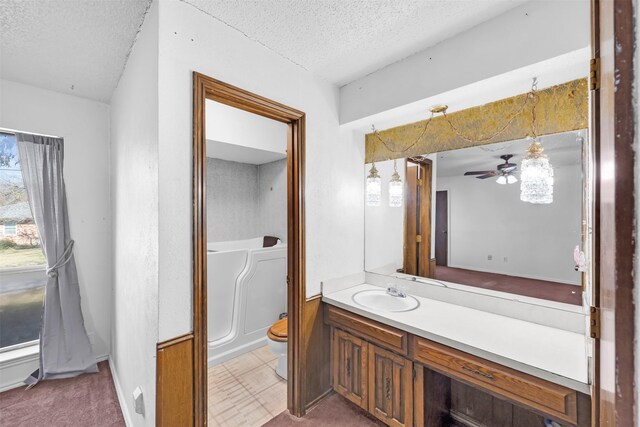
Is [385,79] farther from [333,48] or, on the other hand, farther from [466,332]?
[466,332]

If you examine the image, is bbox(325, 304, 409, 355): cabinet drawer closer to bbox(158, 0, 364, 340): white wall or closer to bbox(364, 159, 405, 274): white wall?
bbox(158, 0, 364, 340): white wall

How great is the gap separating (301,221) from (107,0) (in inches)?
60.1

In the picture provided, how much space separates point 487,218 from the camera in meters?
1.78

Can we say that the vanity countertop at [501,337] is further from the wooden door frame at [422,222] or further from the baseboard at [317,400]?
the baseboard at [317,400]

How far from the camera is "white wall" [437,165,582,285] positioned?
149 cm

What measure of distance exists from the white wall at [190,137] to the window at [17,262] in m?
2.01

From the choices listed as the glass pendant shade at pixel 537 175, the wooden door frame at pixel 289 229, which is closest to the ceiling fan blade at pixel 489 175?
the glass pendant shade at pixel 537 175

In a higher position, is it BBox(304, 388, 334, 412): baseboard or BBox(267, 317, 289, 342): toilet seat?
BBox(267, 317, 289, 342): toilet seat

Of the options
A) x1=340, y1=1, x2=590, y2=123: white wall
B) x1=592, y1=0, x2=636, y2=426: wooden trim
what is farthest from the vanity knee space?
x1=340, y1=1, x2=590, y2=123: white wall

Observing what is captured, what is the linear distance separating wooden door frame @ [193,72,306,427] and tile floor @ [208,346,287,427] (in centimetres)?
22

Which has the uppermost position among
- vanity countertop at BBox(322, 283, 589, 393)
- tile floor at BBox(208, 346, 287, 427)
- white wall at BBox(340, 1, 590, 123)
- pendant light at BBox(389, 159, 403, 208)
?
white wall at BBox(340, 1, 590, 123)

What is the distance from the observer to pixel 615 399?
49cm

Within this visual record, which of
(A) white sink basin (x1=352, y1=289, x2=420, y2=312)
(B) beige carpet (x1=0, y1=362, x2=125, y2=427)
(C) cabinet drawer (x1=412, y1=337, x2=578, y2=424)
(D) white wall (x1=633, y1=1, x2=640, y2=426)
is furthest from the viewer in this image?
(A) white sink basin (x1=352, y1=289, x2=420, y2=312)

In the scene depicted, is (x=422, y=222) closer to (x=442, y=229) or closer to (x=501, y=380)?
(x=442, y=229)
